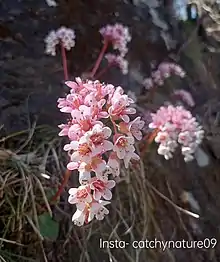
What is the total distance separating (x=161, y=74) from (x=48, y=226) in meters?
0.57

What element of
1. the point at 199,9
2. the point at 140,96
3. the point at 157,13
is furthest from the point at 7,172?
the point at 199,9

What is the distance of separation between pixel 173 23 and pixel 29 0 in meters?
0.42

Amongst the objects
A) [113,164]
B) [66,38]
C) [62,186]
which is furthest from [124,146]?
[66,38]

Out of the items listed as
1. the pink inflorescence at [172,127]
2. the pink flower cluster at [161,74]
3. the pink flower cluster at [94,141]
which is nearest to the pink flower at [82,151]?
the pink flower cluster at [94,141]

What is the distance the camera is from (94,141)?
0.75 meters

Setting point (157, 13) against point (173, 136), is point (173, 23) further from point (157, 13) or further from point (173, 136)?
point (173, 136)

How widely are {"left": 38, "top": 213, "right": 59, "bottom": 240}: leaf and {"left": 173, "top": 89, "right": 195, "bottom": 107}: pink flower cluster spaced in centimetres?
54

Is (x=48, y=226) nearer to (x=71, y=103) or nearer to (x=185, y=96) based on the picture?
(x=71, y=103)

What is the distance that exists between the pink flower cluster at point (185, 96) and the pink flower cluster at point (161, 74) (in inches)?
1.9

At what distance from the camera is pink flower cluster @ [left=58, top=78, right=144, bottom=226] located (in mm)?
755

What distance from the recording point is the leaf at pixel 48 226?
112 cm

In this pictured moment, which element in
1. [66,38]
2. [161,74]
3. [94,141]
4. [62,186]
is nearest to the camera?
[94,141]

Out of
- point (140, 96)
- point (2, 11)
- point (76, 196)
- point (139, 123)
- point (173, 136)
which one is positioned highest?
point (2, 11)

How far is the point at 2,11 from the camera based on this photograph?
1.48 metres
